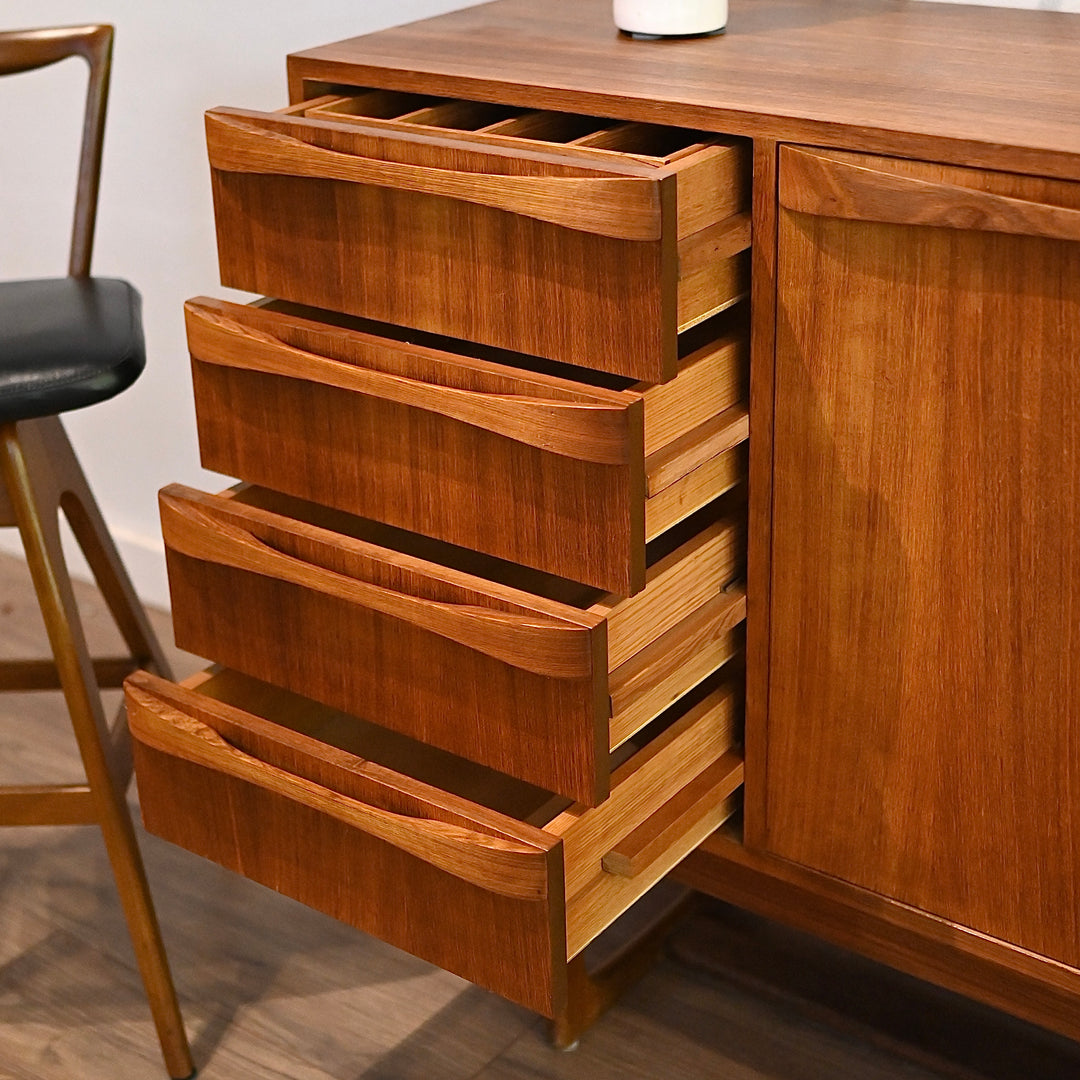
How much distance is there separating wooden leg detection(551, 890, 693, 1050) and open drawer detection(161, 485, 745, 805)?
14.1 inches

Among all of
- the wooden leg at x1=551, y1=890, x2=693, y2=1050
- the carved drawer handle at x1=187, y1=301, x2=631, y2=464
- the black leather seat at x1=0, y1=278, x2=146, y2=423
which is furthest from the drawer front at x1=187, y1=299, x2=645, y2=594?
the wooden leg at x1=551, y1=890, x2=693, y2=1050

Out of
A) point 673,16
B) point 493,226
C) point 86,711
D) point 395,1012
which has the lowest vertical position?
point 395,1012

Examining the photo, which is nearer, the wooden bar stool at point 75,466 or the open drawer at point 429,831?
the open drawer at point 429,831

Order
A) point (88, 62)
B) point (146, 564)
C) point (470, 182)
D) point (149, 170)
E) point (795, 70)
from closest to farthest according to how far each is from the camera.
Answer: point (470, 182)
point (795, 70)
point (88, 62)
point (149, 170)
point (146, 564)

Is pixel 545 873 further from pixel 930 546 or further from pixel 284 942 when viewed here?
pixel 284 942

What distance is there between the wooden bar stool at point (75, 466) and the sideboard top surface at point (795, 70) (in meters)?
0.27

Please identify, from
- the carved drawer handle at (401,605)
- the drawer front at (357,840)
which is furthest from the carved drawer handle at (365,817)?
the carved drawer handle at (401,605)

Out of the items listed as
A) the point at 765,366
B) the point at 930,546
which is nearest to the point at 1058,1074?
the point at 930,546

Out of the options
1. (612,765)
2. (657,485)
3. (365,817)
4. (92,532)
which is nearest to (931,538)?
(657,485)

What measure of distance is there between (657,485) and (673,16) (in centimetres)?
40

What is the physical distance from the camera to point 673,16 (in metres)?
1.12

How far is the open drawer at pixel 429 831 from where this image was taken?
0.92 m

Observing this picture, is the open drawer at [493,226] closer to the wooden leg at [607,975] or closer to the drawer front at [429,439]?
the drawer front at [429,439]

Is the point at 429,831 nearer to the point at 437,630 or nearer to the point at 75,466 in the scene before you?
the point at 437,630
